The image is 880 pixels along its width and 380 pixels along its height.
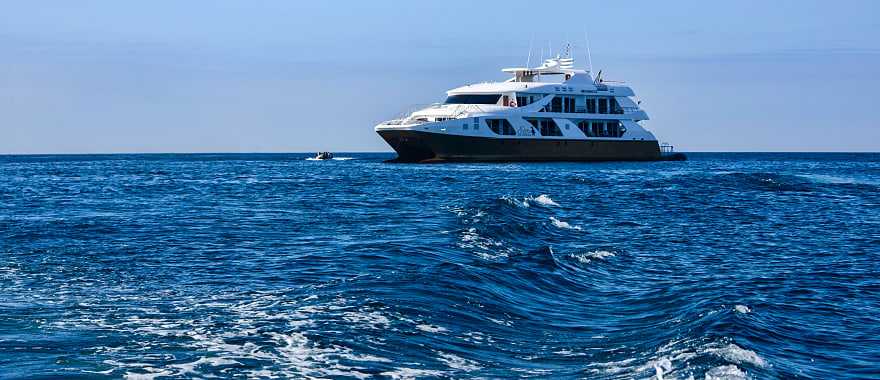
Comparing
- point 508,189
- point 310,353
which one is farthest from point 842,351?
point 508,189

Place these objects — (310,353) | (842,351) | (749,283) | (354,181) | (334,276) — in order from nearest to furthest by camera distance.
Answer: (310,353), (842,351), (334,276), (749,283), (354,181)

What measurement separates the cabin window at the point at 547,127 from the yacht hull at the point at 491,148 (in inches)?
32.0

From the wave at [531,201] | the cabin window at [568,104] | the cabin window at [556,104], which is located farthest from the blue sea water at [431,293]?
the cabin window at [568,104]

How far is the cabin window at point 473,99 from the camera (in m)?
85.4

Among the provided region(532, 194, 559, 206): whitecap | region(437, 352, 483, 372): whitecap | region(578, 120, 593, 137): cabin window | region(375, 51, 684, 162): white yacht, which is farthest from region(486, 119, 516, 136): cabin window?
region(437, 352, 483, 372): whitecap

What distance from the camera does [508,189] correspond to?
161 feet

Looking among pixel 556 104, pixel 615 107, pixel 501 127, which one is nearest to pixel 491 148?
pixel 501 127

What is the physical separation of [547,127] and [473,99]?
7.34 metres

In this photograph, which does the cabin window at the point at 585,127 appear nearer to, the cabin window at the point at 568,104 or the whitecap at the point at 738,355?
the cabin window at the point at 568,104

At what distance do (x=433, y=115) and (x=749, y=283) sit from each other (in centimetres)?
6230

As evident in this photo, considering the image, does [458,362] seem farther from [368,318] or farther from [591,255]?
[591,255]

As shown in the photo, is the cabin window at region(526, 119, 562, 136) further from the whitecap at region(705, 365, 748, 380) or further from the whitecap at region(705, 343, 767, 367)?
the whitecap at region(705, 365, 748, 380)

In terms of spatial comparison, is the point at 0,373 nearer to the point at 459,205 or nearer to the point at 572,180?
the point at 459,205

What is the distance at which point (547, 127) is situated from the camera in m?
88.3
